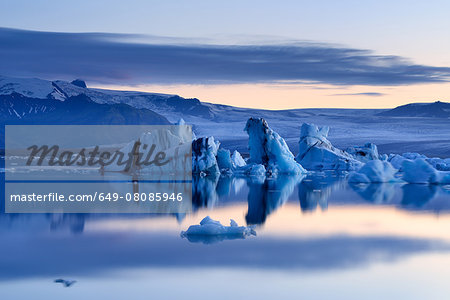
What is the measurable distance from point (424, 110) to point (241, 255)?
105885 mm

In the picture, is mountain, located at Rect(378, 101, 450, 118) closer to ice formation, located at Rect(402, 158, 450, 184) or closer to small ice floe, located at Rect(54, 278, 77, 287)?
ice formation, located at Rect(402, 158, 450, 184)

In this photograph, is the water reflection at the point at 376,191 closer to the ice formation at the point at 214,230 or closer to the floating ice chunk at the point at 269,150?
the floating ice chunk at the point at 269,150

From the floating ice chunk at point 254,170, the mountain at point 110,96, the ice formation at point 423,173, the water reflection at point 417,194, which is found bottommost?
the floating ice chunk at point 254,170

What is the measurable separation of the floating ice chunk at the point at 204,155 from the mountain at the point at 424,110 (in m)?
82.8

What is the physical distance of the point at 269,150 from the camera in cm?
2781

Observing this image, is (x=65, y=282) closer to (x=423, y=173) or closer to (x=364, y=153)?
(x=423, y=173)

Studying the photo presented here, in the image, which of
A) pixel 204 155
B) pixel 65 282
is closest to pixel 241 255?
pixel 65 282

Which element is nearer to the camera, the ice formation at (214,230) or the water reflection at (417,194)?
the ice formation at (214,230)

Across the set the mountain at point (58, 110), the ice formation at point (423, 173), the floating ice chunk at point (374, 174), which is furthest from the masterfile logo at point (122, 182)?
the mountain at point (58, 110)

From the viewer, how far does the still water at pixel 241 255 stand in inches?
287

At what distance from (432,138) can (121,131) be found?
34.1m

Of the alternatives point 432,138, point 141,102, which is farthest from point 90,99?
point 432,138

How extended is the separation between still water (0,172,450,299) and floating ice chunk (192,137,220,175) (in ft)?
32.3

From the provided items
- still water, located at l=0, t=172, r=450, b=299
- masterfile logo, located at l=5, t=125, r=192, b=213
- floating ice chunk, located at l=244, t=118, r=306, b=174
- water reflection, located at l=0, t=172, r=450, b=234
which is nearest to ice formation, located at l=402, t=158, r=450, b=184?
water reflection, located at l=0, t=172, r=450, b=234
